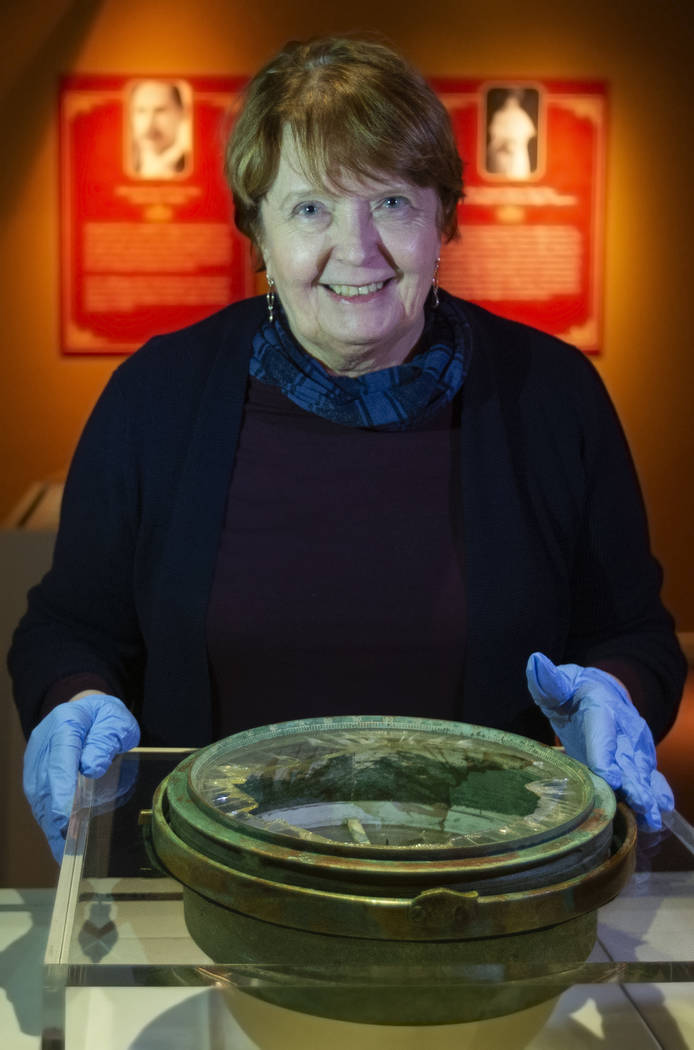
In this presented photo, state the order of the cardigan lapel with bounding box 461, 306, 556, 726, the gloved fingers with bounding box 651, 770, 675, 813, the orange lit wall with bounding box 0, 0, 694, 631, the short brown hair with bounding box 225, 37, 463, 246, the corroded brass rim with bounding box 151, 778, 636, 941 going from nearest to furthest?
1. the corroded brass rim with bounding box 151, 778, 636, 941
2. the gloved fingers with bounding box 651, 770, 675, 813
3. the short brown hair with bounding box 225, 37, 463, 246
4. the cardigan lapel with bounding box 461, 306, 556, 726
5. the orange lit wall with bounding box 0, 0, 694, 631

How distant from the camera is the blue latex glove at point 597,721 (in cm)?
115

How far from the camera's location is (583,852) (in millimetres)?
780

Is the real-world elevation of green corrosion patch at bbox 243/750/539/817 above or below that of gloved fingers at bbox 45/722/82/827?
above

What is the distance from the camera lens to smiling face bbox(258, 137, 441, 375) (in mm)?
1526

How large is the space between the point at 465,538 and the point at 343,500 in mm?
170

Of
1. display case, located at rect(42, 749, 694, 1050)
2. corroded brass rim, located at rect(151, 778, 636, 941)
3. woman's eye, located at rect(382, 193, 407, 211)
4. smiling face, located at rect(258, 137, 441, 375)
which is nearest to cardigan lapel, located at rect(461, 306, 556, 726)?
smiling face, located at rect(258, 137, 441, 375)

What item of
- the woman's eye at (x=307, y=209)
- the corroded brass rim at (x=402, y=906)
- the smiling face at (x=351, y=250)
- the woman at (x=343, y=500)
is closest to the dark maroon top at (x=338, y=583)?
the woman at (x=343, y=500)

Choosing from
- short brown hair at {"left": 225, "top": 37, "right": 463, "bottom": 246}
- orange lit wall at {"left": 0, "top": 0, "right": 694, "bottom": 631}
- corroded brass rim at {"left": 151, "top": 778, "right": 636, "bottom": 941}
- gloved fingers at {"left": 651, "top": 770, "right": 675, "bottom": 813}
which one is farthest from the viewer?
orange lit wall at {"left": 0, "top": 0, "right": 694, "bottom": 631}

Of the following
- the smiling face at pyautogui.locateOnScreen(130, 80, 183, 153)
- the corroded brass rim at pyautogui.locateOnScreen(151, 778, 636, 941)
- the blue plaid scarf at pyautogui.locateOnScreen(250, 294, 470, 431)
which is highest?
the smiling face at pyautogui.locateOnScreen(130, 80, 183, 153)

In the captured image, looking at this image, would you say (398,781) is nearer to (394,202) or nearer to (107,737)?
(107,737)

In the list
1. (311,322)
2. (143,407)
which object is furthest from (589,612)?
(143,407)

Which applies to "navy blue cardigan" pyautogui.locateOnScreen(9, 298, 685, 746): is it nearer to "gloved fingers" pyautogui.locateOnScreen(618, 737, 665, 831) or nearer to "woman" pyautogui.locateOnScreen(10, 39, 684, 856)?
"woman" pyautogui.locateOnScreen(10, 39, 684, 856)

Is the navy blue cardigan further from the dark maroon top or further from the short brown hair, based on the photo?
the short brown hair

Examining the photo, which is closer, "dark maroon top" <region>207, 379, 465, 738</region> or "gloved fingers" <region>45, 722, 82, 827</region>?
"gloved fingers" <region>45, 722, 82, 827</region>
